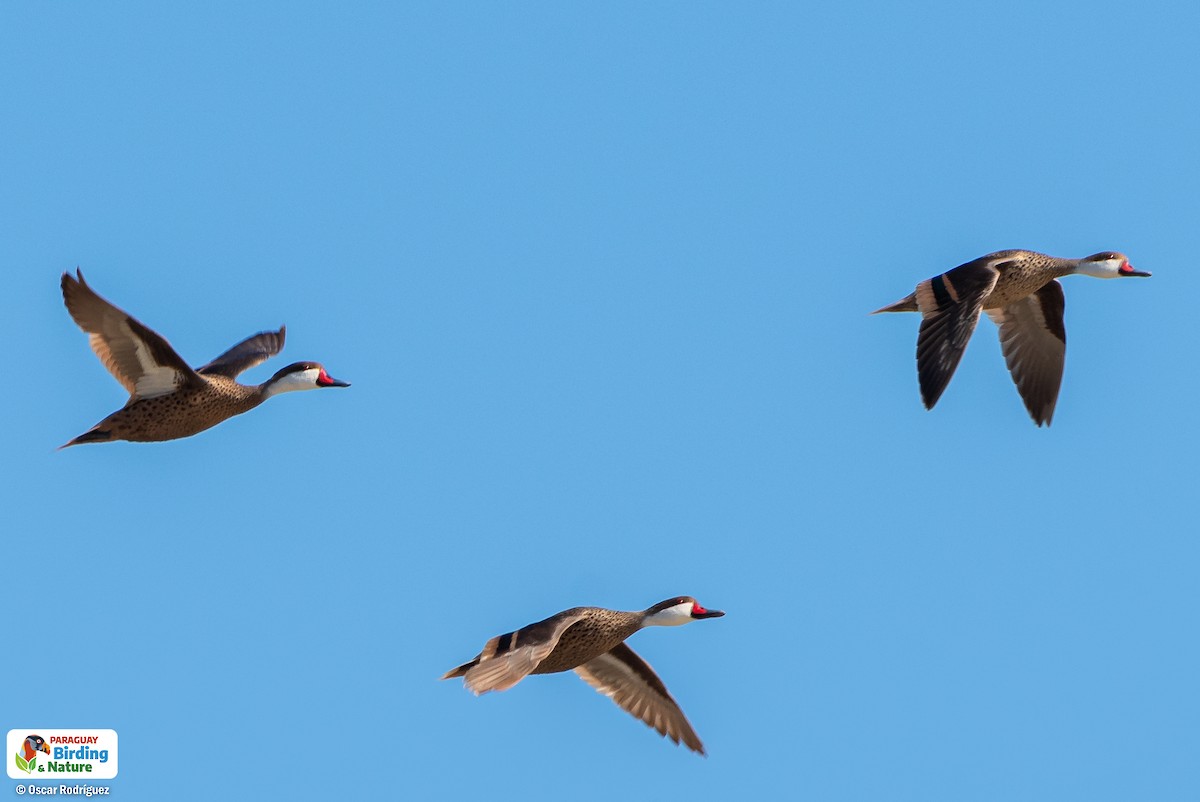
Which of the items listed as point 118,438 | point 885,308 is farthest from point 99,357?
point 885,308

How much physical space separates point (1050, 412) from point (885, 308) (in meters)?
2.61

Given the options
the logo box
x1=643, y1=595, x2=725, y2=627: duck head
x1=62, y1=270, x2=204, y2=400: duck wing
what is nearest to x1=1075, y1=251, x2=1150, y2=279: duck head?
x1=643, y1=595, x2=725, y2=627: duck head

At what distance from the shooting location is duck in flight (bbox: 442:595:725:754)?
1686cm

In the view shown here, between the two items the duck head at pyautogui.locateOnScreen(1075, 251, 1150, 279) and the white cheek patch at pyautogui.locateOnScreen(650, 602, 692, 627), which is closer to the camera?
the white cheek patch at pyautogui.locateOnScreen(650, 602, 692, 627)

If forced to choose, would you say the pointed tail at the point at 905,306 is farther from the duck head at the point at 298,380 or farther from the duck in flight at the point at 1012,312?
the duck head at the point at 298,380

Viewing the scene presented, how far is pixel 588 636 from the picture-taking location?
18344 millimetres

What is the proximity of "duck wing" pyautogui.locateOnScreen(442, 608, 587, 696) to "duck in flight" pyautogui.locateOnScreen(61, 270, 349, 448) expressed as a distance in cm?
343

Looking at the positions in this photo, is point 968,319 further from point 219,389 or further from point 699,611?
point 219,389

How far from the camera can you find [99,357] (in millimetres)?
18156

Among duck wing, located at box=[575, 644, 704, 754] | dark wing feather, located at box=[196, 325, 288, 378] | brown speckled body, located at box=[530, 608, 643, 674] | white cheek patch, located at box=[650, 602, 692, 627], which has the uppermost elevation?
dark wing feather, located at box=[196, 325, 288, 378]

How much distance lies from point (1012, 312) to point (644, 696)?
20.4 ft

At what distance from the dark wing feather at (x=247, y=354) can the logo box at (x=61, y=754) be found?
4060mm

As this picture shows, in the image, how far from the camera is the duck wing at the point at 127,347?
57.0 ft

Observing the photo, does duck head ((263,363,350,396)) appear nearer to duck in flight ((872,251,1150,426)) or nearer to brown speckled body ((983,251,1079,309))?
duck in flight ((872,251,1150,426))
